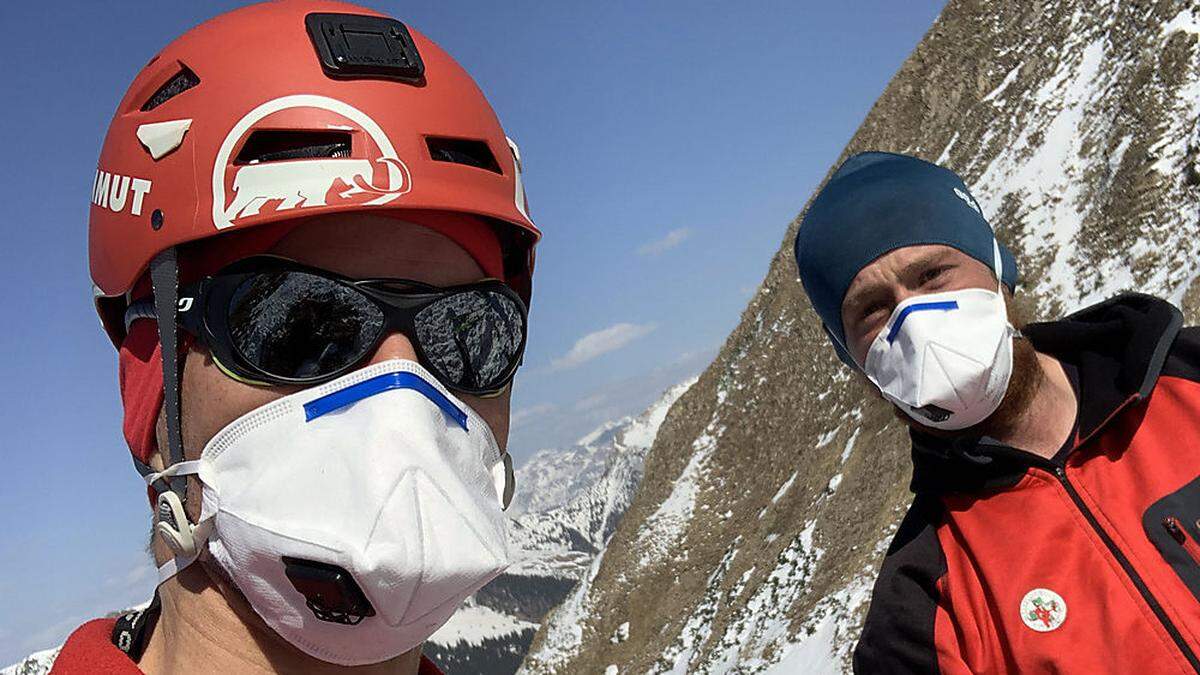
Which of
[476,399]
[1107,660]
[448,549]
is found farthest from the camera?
[1107,660]

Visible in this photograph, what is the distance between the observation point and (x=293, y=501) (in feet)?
Result: 7.70

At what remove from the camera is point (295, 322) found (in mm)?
2529

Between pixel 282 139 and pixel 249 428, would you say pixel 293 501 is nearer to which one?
pixel 249 428

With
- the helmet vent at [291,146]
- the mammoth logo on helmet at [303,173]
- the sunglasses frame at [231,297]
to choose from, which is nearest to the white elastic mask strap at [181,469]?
the sunglasses frame at [231,297]

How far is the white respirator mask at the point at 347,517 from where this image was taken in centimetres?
228

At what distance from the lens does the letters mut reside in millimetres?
2668

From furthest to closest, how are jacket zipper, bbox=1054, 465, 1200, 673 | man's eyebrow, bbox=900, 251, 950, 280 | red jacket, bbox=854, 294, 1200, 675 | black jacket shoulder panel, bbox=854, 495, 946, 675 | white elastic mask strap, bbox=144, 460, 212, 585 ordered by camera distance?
man's eyebrow, bbox=900, 251, 950, 280 → black jacket shoulder panel, bbox=854, 495, 946, 675 → red jacket, bbox=854, 294, 1200, 675 → jacket zipper, bbox=1054, 465, 1200, 673 → white elastic mask strap, bbox=144, 460, 212, 585

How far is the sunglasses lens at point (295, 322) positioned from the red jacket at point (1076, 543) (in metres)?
2.66

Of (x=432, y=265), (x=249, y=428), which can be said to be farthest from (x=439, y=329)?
(x=249, y=428)

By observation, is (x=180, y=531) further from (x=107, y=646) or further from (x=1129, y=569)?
(x=1129, y=569)

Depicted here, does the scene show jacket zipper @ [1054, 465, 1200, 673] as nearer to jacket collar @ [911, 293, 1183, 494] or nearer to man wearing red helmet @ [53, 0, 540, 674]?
jacket collar @ [911, 293, 1183, 494]

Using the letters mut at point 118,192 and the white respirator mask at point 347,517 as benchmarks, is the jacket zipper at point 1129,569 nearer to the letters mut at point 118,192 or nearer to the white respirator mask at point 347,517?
the white respirator mask at point 347,517

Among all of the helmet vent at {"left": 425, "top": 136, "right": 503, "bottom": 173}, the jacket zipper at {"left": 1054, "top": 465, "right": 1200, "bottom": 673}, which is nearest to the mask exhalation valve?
the helmet vent at {"left": 425, "top": 136, "right": 503, "bottom": 173}

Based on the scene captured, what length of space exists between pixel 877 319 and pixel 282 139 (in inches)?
125
